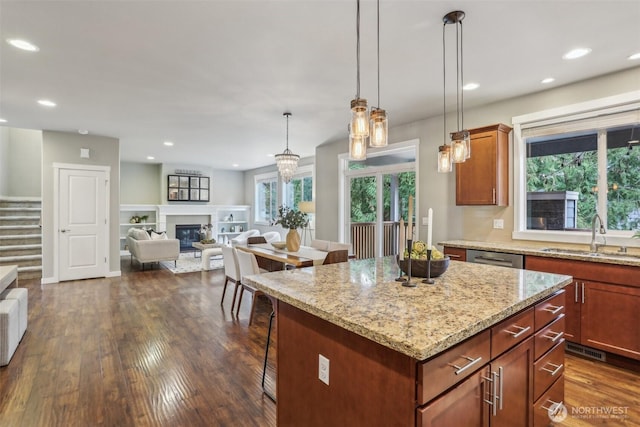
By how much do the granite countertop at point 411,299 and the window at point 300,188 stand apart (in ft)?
21.2

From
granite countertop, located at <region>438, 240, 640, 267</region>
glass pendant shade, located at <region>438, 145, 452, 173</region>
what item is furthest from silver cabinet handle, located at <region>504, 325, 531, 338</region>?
granite countertop, located at <region>438, 240, 640, 267</region>

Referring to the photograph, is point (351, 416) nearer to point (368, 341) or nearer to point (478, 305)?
point (368, 341)

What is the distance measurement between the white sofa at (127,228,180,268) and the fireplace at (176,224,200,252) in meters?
2.83

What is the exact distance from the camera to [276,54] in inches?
110

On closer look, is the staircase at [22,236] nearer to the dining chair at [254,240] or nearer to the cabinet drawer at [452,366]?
the dining chair at [254,240]

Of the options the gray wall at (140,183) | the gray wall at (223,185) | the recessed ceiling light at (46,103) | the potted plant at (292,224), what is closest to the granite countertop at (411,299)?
the potted plant at (292,224)

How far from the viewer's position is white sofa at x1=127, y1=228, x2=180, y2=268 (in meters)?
6.68

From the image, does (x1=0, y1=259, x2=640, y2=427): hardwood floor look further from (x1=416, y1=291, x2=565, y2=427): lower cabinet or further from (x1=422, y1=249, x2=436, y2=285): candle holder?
(x1=422, y1=249, x2=436, y2=285): candle holder

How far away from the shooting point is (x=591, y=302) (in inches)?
108

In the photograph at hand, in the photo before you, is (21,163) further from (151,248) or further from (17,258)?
(151,248)

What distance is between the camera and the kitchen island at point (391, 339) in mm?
1040

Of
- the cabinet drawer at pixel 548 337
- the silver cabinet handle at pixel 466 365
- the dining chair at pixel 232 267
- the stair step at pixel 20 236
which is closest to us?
the silver cabinet handle at pixel 466 365

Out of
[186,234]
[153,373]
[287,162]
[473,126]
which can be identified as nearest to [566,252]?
[473,126]

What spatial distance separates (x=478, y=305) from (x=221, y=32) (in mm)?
2496
